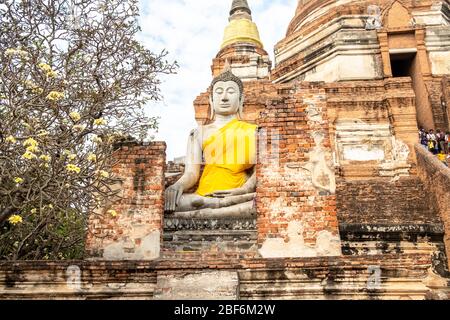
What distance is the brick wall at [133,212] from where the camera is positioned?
4941mm

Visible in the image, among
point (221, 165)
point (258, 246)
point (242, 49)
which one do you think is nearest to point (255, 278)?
point (258, 246)

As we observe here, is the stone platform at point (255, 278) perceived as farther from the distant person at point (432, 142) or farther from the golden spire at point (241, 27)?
the golden spire at point (241, 27)

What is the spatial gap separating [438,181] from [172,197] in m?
6.70

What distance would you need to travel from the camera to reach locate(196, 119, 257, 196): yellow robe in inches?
240

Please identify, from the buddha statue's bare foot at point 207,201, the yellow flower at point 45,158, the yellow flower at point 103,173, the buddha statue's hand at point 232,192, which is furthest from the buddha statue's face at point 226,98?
the yellow flower at point 45,158

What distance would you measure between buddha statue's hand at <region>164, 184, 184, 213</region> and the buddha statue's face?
116cm

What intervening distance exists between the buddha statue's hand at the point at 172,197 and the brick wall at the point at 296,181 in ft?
4.03

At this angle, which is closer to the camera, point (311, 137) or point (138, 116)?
point (311, 137)

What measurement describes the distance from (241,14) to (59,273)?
63.0ft

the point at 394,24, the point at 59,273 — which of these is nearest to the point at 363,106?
the point at 394,24

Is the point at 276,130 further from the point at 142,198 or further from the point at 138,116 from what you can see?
the point at 138,116

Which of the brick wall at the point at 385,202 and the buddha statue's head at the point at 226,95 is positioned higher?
the buddha statue's head at the point at 226,95

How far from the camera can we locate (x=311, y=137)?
5062mm
